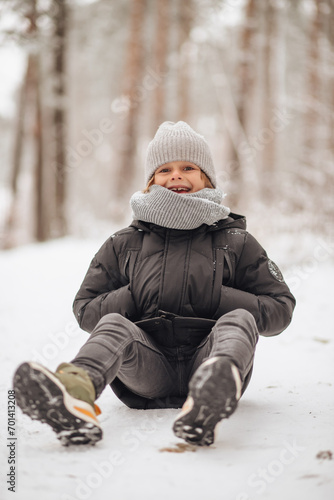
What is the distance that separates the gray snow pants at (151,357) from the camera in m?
1.90

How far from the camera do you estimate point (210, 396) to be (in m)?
1.67

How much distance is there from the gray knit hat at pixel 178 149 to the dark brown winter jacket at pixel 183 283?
0.36 m

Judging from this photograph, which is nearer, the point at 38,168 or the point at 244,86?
the point at 244,86

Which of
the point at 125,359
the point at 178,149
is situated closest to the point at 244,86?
the point at 178,149

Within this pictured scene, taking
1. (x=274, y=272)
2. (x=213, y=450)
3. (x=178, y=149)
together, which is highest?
(x=178, y=149)

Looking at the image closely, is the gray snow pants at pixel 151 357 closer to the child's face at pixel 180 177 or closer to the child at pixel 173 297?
the child at pixel 173 297

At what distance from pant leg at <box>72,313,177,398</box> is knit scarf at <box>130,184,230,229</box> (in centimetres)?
54

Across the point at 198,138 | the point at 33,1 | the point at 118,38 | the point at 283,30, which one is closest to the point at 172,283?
the point at 198,138

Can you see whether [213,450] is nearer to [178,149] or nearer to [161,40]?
[178,149]

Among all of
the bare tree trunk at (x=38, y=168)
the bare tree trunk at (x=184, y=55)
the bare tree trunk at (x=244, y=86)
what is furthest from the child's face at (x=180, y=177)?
the bare tree trunk at (x=184, y=55)

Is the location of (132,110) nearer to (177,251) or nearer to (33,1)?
(33,1)

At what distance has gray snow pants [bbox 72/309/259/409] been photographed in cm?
190

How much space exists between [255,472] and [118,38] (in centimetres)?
1744

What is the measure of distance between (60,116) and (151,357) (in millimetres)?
10609
